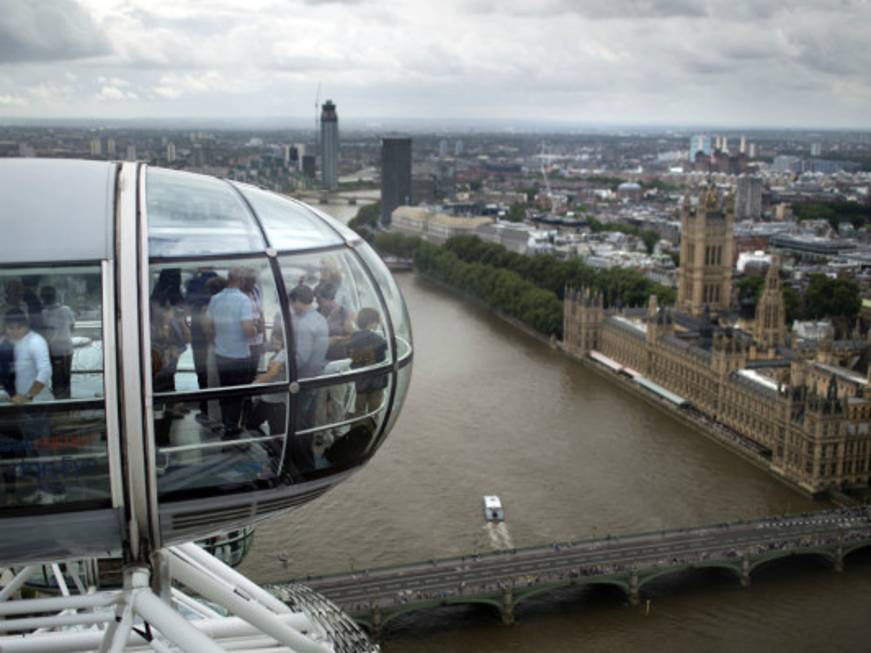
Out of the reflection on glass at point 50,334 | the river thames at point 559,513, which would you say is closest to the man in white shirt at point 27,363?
the reflection on glass at point 50,334

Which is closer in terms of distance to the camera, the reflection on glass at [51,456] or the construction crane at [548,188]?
the reflection on glass at [51,456]

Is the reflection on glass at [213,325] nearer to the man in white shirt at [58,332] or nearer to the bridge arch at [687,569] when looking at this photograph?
the man in white shirt at [58,332]

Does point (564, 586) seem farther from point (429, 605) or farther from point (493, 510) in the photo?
point (493, 510)

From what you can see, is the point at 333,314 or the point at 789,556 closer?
the point at 333,314

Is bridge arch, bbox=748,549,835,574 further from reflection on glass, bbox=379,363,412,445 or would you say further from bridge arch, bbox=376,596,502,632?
reflection on glass, bbox=379,363,412,445

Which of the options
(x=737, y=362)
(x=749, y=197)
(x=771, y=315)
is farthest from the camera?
(x=749, y=197)

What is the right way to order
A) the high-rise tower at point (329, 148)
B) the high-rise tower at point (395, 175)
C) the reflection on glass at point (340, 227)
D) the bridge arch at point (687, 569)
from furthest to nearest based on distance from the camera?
the high-rise tower at point (329, 148), the high-rise tower at point (395, 175), the bridge arch at point (687, 569), the reflection on glass at point (340, 227)

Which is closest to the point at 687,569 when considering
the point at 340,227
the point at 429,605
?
the point at 429,605

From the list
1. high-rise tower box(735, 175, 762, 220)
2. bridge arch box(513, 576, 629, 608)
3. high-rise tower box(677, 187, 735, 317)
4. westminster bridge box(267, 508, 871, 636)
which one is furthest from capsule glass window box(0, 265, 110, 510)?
high-rise tower box(735, 175, 762, 220)
